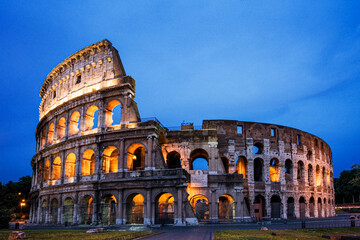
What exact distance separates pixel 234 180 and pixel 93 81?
17.1 meters

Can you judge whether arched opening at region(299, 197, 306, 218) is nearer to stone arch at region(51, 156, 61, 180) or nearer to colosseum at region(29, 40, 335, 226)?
colosseum at region(29, 40, 335, 226)

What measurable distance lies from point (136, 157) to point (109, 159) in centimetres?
365

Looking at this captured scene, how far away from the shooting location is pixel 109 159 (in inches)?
1230

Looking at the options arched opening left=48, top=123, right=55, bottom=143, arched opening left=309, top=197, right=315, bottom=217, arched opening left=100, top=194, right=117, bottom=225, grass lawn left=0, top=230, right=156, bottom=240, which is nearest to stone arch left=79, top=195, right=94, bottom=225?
arched opening left=100, top=194, right=117, bottom=225

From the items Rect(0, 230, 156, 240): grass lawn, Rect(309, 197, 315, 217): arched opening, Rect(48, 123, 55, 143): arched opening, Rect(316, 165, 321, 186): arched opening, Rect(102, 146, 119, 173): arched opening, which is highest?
Rect(48, 123, 55, 143): arched opening

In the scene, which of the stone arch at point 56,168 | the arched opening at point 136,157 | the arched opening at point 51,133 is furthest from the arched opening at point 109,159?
the arched opening at point 51,133

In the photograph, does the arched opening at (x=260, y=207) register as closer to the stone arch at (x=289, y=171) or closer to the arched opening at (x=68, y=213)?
the stone arch at (x=289, y=171)

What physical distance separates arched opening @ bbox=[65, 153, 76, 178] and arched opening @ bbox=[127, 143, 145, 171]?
20.2 feet

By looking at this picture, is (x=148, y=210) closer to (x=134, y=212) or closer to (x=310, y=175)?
(x=134, y=212)

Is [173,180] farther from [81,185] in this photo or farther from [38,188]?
[38,188]

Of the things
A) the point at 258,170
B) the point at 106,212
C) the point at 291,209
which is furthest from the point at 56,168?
the point at 291,209

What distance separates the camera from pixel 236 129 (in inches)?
1400

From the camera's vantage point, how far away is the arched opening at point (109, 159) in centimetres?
3038

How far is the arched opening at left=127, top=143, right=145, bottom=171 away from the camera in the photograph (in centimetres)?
2911
